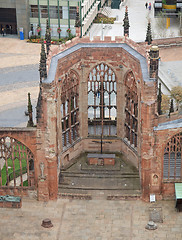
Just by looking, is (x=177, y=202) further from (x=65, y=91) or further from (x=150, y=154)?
(x=65, y=91)

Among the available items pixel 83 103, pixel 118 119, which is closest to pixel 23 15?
pixel 83 103

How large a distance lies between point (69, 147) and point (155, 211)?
16.6 meters

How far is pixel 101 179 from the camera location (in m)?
88.6

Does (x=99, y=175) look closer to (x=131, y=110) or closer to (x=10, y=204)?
(x=131, y=110)

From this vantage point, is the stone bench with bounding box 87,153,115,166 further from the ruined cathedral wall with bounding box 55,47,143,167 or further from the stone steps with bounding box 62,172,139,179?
the ruined cathedral wall with bounding box 55,47,143,167

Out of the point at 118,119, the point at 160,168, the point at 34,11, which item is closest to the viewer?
the point at 160,168

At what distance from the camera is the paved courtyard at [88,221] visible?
262ft

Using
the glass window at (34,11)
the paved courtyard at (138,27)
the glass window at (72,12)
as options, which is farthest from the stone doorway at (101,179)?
the glass window at (34,11)

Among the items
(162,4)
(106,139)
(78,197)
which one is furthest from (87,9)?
(78,197)

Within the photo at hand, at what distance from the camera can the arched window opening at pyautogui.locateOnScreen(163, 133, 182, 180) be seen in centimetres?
8250

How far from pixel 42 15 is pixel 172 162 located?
82.9 m

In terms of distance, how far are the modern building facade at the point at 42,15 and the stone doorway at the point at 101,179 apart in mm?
74285

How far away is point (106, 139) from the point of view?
9450 centimetres

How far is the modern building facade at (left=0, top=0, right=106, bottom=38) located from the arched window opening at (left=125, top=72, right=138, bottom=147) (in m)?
71.0
